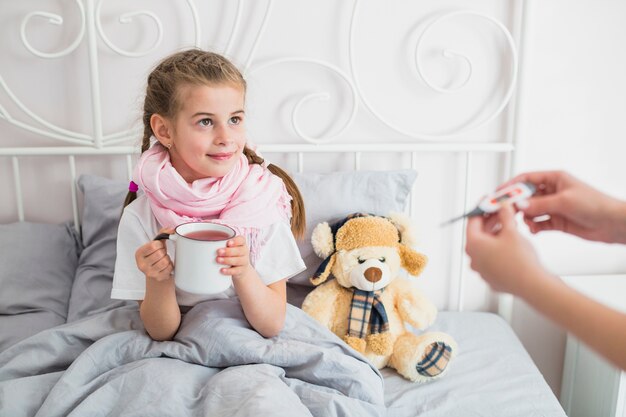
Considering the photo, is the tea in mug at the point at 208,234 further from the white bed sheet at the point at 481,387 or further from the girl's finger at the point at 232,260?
the white bed sheet at the point at 481,387

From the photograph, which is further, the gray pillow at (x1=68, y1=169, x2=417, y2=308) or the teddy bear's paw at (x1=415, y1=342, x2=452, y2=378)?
the gray pillow at (x1=68, y1=169, x2=417, y2=308)

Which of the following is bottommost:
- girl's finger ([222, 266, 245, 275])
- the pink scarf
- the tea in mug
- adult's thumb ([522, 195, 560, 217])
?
girl's finger ([222, 266, 245, 275])

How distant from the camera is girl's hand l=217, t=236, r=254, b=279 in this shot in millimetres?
1079

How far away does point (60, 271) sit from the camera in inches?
65.8

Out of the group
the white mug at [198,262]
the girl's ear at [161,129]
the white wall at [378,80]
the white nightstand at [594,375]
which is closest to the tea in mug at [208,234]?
the white mug at [198,262]

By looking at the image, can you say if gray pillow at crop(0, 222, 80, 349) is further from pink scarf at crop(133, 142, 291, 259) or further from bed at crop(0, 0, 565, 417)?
pink scarf at crop(133, 142, 291, 259)

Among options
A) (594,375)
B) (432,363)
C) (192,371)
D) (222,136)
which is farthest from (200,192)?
(594,375)

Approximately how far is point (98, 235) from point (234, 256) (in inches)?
29.5

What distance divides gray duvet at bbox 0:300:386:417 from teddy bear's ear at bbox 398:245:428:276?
0.32 metres

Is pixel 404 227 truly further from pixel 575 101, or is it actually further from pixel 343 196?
pixel 575 101

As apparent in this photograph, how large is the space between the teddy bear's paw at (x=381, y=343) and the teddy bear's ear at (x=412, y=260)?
6.9 inches

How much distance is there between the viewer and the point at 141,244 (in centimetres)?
135

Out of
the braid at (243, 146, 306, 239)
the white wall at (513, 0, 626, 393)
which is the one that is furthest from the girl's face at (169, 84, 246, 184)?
the white wall at (513, 0, 626, 393)

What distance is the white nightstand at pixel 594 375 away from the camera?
60.6 inches
